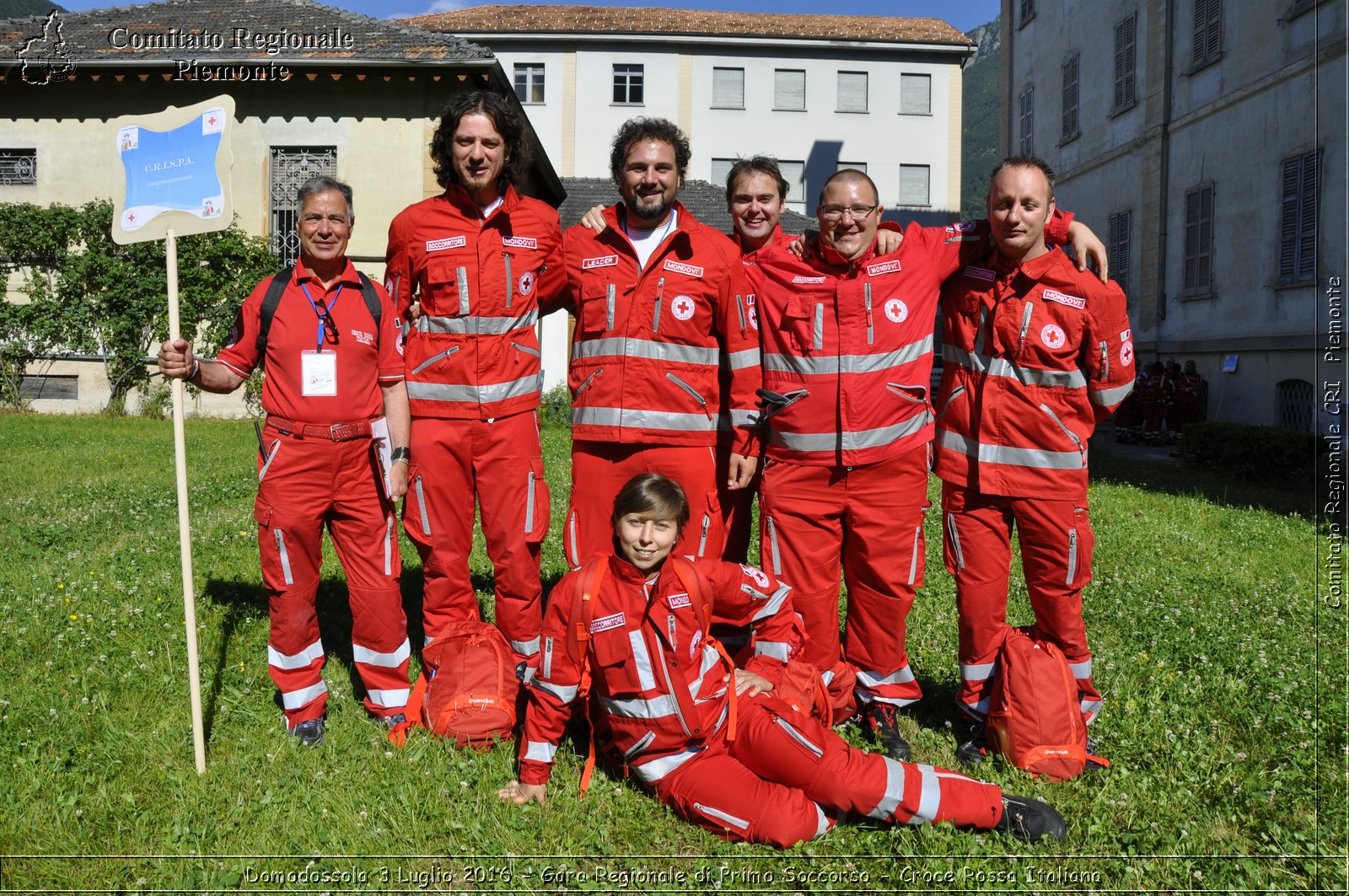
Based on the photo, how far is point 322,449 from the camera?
4027mm

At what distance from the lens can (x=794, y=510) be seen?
4082mm

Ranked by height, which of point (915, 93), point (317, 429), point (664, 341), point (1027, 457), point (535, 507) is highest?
point (915, 93)

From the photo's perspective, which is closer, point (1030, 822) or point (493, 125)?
point (1030, 822)

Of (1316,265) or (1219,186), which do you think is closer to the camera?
(1316,265)

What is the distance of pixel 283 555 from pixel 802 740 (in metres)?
2.41

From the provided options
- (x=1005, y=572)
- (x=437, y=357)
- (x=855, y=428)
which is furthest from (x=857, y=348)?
(x=437, y=357)

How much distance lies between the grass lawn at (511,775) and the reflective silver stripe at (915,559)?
2.62 ft

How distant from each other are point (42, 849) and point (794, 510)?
125 inches

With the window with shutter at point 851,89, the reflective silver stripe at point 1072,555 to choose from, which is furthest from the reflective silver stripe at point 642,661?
the window with shutter at point 851,89

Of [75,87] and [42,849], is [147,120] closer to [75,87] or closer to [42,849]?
[42,849]

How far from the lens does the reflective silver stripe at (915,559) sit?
13.5 ft

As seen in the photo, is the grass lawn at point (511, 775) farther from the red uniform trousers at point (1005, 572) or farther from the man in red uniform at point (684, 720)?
the red uniform trousers at point (1005, 572)

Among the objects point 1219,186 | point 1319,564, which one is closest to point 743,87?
point 1219,186

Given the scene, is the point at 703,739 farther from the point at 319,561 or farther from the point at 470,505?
the point at 319,561
